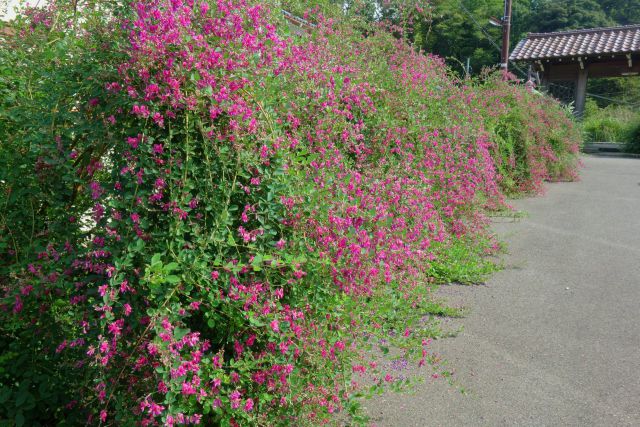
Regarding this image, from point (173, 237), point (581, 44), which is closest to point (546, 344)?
point (173, 237)

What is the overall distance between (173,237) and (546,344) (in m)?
3.19

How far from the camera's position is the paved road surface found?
337cm

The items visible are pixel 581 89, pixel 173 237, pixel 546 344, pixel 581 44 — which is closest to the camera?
pixel 173 237

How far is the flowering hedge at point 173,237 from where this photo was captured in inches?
91.4

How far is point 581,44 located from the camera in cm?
2355

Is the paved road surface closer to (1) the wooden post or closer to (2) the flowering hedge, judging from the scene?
(2) the flowering hedge

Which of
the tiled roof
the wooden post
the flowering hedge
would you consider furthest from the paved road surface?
the wooden post

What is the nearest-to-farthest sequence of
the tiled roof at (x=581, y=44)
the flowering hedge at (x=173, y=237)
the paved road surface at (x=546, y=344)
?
the flowering hedge at (x=173, y=237) < the paved road surface at (x=546, y=344) < the tiled roof at (x=581, y=44)

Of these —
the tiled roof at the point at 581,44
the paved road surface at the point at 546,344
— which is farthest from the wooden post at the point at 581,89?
the paved road surface at the point at 546,344

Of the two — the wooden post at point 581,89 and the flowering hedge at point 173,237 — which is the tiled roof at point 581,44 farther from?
the flowering hedge at point 173,237

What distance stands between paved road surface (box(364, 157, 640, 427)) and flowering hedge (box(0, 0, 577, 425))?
24.6 inches

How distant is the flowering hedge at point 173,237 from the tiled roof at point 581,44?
23.1 m

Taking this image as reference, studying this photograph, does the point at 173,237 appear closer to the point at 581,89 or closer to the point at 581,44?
the point at 581,44

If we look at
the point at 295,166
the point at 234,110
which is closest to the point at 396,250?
the point at 295,166
